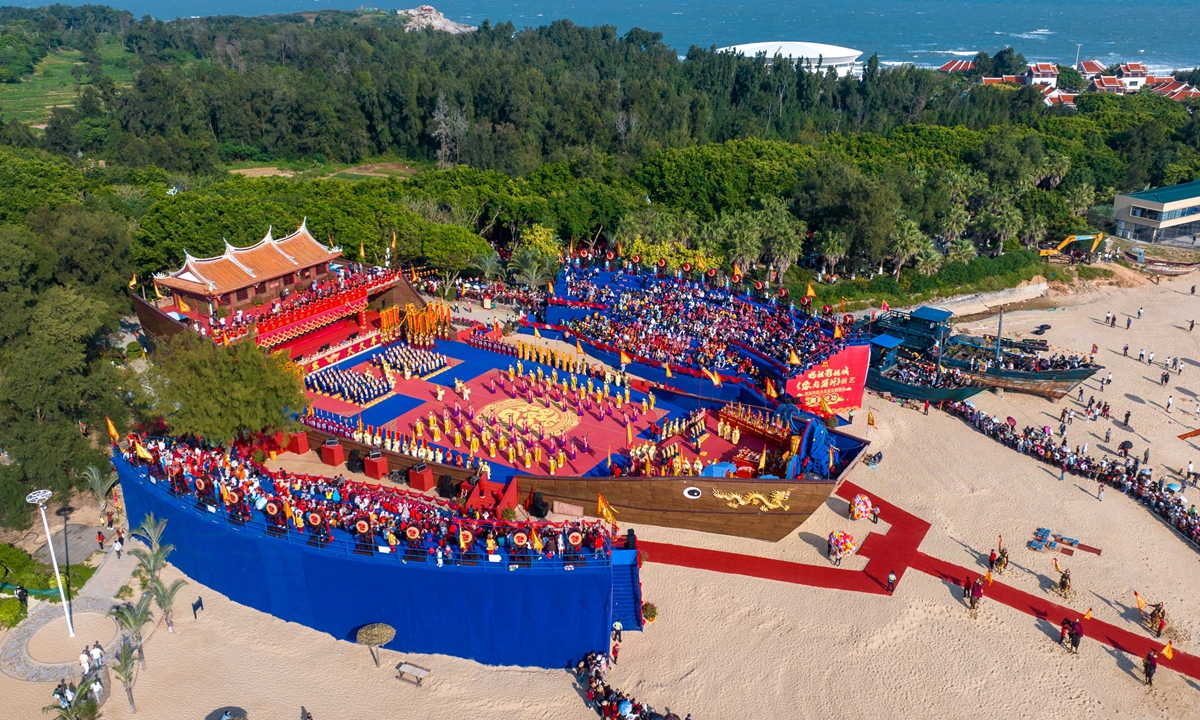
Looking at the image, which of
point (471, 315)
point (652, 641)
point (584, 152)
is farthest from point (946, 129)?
point (652, 641)

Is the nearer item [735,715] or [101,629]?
[735,715]

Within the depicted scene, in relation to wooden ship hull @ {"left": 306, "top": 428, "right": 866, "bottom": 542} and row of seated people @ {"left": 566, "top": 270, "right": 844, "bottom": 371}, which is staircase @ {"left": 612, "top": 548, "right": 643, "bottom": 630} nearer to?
wooden ship hull @ {"left": 306, "top": 428, "right": 866, "bottom": 542}

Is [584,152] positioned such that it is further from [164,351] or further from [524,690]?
[524,690]

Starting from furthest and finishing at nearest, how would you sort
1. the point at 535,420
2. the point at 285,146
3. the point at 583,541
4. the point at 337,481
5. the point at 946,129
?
the point at 285,146, the point at 946,129, the point at 535,420, the point at 337,481, the point at 583,541

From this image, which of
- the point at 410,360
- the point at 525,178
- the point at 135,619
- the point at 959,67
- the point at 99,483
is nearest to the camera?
the point at 135,619

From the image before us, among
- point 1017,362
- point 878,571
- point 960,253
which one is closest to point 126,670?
point 878,571

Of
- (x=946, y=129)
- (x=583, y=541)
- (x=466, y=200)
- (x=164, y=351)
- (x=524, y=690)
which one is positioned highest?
(x=946, y=129)

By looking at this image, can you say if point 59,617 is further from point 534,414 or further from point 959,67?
point 959,67
